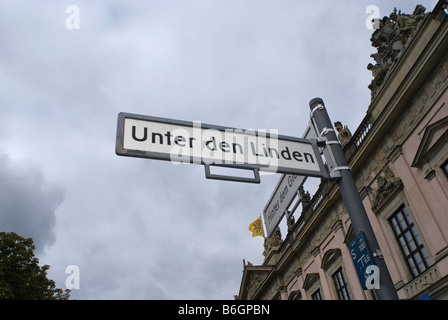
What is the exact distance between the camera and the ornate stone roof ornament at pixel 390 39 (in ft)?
45.6

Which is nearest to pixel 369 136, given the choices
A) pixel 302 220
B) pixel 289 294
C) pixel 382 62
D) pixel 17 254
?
pixel 382 62

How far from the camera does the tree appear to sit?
62.6 feet

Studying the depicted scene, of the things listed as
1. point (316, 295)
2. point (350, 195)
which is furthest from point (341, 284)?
point (350, 195)

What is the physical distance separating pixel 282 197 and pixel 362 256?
1236 millimetres

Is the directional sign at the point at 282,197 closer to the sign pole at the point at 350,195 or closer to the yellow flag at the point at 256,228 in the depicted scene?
the sign pole at the point at 350,195

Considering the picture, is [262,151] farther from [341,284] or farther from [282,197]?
[341,284]

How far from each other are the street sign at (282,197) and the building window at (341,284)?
46.5ft

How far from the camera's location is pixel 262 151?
3350 millimetres

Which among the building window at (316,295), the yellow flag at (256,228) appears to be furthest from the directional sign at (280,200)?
the yellow flag at (256,228)

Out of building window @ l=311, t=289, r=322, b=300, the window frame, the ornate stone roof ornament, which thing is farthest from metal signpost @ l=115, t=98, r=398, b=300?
building window @ l=311, t=289, r=322, b=300

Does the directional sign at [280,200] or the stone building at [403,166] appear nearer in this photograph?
the directional sign at [280,200]

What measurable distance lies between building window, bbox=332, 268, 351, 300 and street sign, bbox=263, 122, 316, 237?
14165mm

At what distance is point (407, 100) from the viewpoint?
42.2 feet
